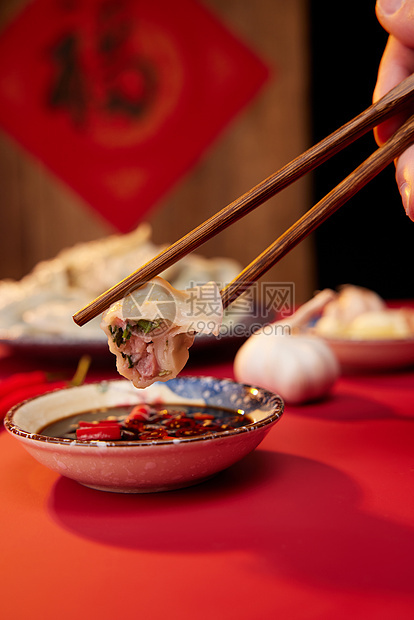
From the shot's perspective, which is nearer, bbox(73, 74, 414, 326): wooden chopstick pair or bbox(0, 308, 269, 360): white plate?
bbox(73, 74, 414, 326): wooden chopstick pair

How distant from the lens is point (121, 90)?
19.9ft

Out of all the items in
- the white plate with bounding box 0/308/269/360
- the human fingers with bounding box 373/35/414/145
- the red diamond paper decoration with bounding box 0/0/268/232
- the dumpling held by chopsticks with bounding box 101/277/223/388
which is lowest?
the white plate with bounding box 0/308/269/360

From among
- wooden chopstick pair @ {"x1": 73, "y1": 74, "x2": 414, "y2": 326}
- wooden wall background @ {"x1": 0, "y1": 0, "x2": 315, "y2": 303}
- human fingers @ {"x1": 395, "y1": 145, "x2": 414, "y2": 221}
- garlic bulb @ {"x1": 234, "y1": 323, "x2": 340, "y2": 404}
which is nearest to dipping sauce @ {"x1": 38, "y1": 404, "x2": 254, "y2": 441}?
wooden chopstick pair @ {"x1": 73, "y1": 74, "x2": 414, "y2": 326}

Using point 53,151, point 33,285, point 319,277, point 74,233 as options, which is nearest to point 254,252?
point 319,277

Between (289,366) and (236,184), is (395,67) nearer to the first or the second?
(289,366)

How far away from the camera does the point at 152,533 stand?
0.93 metres

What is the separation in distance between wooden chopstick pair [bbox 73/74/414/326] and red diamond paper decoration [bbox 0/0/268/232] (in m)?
5.13

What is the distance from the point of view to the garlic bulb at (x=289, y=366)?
1.64m

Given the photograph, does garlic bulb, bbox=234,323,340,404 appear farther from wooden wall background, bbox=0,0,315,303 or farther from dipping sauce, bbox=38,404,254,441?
wooden wall background, bbox=0,0,315,303

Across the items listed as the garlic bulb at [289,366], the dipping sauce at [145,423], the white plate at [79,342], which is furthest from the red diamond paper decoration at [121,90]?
the dipping sauce at [145,423]

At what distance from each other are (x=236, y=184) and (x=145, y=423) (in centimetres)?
509

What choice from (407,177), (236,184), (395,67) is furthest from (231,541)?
(236,184)

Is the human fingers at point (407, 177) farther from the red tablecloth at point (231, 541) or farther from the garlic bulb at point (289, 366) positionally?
the garlic bulb at point (289, 366)

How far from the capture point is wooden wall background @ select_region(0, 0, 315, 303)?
591 centimetres
